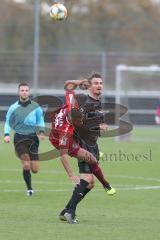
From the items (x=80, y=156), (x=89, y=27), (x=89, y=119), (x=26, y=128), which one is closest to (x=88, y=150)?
(x=80, y=156)

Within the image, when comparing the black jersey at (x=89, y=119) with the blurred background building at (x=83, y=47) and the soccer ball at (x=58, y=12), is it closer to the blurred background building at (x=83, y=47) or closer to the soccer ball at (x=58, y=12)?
the soccer ball at (x=58, y=12)

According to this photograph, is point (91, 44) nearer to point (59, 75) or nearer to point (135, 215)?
point (59, 75)

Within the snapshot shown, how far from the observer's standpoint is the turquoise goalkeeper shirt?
1650 cm

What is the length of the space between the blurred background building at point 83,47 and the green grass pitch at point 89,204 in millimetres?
11852

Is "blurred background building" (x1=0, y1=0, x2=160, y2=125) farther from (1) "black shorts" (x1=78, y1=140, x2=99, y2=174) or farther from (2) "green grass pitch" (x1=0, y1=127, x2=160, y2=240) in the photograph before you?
(1) "black shorts" (x1=78, y1=140, x2=99, y2=174)

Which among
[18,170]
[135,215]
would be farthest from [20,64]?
[135,215]

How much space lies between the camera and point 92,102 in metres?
12.0

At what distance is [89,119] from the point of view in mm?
12180

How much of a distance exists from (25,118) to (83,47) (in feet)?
126

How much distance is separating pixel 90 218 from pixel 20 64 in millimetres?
24555

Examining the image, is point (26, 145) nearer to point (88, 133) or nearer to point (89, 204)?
point (89, 204)

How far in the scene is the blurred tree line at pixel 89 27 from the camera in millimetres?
54375

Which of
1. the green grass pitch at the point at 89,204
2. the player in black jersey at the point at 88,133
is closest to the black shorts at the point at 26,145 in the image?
the green grass pitch at the point at 89,204

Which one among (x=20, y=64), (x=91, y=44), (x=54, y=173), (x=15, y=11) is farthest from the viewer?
(x=15, y=11)
